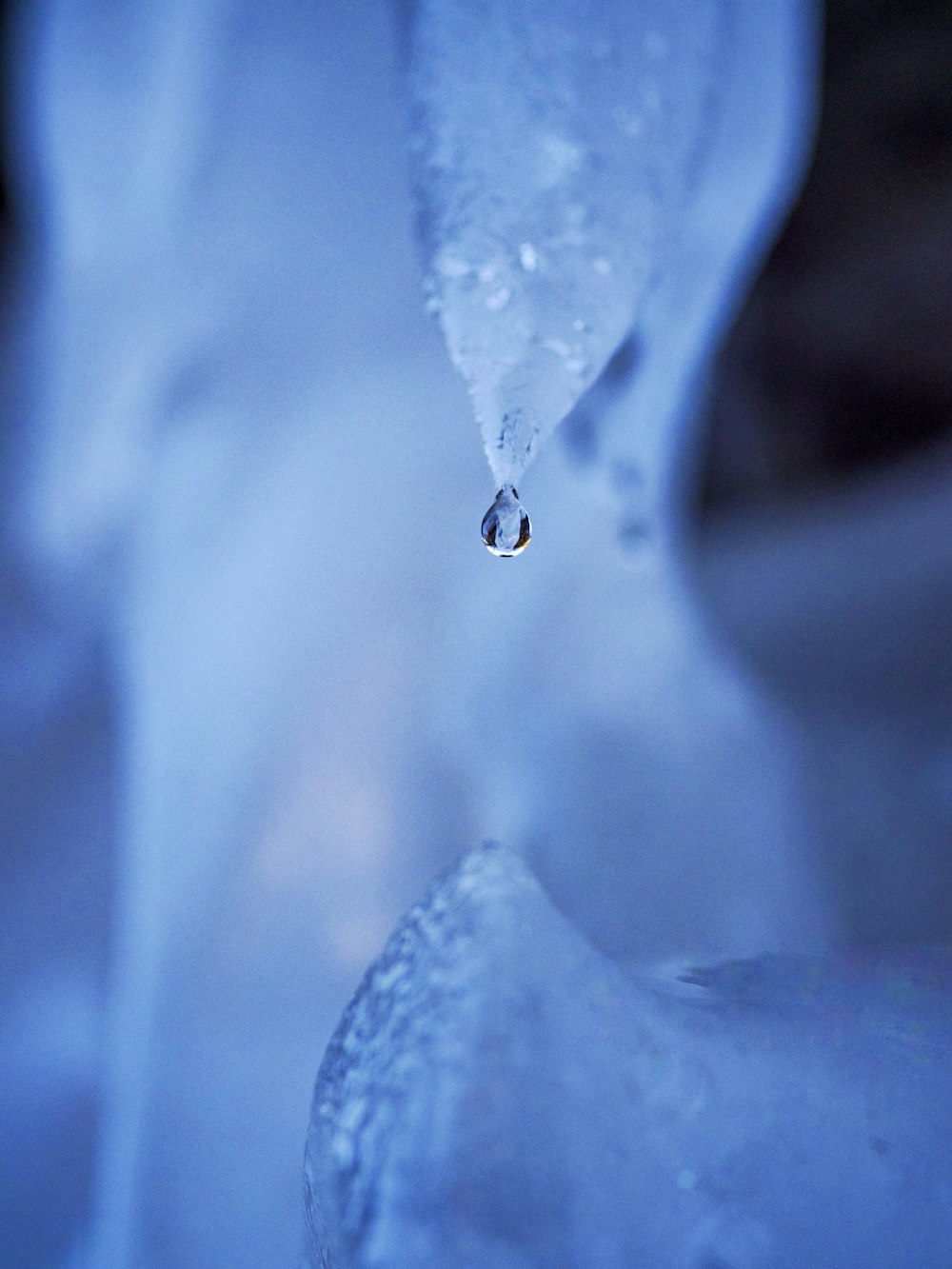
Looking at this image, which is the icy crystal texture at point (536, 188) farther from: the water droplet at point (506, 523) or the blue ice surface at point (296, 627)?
the blue ice surface at point (296, 627)

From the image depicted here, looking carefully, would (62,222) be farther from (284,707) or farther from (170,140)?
(284,707)

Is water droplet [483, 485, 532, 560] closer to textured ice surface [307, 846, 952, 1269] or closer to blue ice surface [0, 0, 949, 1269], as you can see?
textured ice surface [307, 846, 952, 1269]

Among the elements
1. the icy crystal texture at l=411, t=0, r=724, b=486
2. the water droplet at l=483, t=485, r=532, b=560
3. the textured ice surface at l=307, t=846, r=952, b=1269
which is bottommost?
the textured ice surface at l=307, t=846, r=952, b=1269

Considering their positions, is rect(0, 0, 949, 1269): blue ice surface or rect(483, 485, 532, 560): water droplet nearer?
rect(483, 485, 532, 560): water droplet

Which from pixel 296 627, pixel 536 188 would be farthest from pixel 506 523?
pixel 296 627

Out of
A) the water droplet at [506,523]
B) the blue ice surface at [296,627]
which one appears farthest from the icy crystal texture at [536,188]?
the blue ice surface at [296,627]

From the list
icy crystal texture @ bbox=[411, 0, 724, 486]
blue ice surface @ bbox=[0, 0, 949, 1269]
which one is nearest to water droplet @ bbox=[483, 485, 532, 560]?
icy crystal texture @ bbox=[411, 0, 724, 486]
